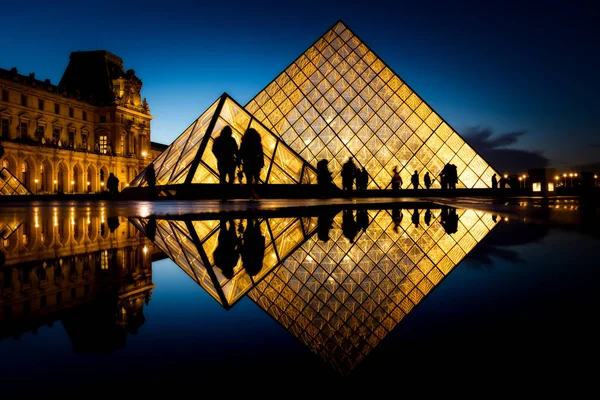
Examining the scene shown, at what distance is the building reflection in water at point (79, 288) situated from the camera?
7.89ft

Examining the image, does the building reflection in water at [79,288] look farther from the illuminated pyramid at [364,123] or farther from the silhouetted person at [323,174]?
the illuminated pyramid at [364,123]

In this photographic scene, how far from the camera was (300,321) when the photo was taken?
8.63 ft

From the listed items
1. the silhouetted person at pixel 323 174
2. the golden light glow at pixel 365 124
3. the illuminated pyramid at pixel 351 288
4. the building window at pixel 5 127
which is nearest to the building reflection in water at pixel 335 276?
the illuminated pyramid at pixel 351 288

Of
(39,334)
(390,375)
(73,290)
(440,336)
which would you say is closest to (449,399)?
(390,375)

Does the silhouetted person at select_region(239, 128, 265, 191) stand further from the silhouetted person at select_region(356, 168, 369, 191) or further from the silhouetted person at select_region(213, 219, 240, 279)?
the silhouetted person at select_region(213, 219, 240, 279)

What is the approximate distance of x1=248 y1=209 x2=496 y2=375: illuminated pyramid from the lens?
239 cm

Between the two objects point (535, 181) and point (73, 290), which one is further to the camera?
point (535, 181)

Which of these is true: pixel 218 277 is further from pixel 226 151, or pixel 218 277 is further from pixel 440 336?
pixel 226 151

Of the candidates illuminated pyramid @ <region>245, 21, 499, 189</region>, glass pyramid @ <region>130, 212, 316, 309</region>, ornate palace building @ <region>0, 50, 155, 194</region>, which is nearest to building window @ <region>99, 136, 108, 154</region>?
ornate palace building @ <region>0, 50, 155, 194</region>

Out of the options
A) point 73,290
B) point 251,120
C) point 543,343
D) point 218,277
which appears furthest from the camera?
point 251,120

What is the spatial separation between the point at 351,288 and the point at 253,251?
7.47ft

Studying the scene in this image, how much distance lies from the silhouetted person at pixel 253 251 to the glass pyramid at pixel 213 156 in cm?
1953

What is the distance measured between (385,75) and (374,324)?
3799 cm

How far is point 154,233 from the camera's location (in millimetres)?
7867
